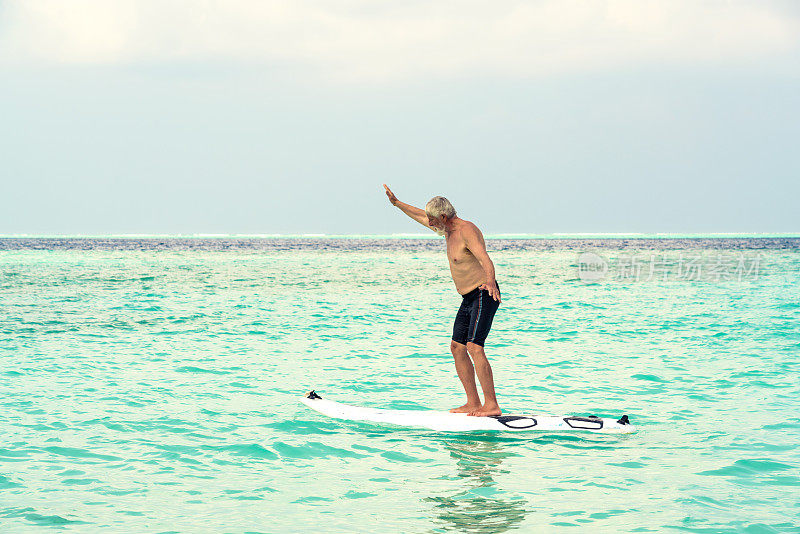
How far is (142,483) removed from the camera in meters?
6.02

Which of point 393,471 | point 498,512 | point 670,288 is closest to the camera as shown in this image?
point 498,512

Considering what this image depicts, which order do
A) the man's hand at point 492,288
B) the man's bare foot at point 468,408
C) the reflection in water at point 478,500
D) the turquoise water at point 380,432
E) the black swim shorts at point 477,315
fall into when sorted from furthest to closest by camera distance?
the man's bare foot at point 468,408, the black swim shorts at point 477,315, the man's hand at point 492,288, the turquoise water at point 380,432, the reflection in water at point 478,500

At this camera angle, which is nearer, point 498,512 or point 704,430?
point 498,512

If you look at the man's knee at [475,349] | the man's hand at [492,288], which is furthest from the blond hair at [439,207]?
the man's knee at [475,349]

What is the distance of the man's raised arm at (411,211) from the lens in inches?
316

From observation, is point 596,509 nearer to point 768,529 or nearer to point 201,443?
point 768,529

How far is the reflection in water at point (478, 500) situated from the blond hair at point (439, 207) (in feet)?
7.99

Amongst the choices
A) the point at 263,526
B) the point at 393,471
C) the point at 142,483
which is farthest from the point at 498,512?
the point at 142,483

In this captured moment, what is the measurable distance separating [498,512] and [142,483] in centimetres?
295

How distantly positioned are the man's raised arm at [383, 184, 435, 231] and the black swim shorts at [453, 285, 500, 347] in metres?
0.92

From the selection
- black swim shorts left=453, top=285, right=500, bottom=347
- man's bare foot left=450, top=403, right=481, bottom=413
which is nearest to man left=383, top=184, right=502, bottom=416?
black swim shorts left=453, top=285, right=500, bottom=347

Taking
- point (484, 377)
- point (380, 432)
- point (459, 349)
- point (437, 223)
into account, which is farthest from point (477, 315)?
point (380, 432)

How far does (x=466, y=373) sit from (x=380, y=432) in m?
1.14

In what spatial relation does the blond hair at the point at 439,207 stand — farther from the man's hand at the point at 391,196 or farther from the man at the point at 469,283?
the man's hand at the point at 391,196
